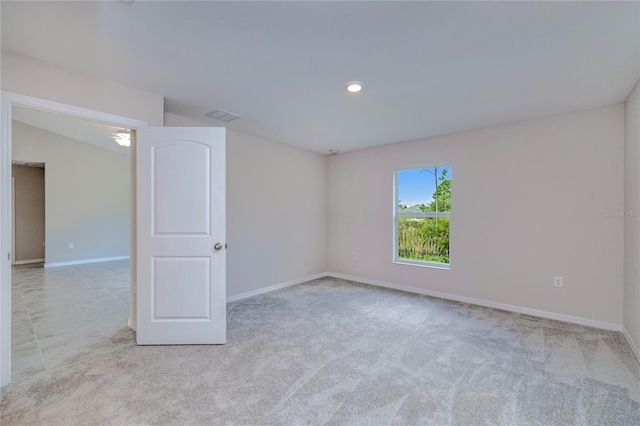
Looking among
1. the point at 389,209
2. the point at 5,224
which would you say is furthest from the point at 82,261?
the point at 389,209

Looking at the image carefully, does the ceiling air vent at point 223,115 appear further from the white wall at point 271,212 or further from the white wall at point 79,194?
the white wall at point 79,194

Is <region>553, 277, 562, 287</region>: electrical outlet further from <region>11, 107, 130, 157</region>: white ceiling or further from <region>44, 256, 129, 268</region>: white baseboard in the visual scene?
<region>44, 256, 129, 268</region>: white baseboard

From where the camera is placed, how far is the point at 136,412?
5.72ft

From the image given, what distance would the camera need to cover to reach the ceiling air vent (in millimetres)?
3322

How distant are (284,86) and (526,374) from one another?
3075 mm

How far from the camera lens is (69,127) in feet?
19.7

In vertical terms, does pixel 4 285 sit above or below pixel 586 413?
above

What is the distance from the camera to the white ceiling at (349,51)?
1.68 meters

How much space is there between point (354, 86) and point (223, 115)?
1.68m

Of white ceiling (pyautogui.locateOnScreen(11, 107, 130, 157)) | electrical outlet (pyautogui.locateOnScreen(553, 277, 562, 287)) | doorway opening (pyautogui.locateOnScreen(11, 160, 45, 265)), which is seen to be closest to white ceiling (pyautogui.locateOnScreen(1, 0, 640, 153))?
electrical outlet (pyautogui.locateOnScreen(553, 277, 562, 287))

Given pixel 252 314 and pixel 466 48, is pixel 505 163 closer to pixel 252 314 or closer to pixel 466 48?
pixel 466 48

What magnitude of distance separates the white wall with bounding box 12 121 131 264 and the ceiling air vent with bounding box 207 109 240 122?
19.0 ft

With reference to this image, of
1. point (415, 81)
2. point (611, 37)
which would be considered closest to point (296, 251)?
point (415, 81)

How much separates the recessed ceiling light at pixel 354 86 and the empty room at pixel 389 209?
0.21 ft
